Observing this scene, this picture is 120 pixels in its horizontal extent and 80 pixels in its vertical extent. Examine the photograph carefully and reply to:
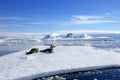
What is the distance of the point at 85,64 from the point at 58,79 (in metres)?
3.11

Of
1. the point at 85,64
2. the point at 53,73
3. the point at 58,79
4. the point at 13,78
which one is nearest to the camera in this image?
the point at 13,78

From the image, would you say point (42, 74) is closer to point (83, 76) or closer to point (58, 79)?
point (58, 79)

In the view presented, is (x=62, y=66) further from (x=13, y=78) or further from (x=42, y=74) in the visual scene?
(x=13, y=78)

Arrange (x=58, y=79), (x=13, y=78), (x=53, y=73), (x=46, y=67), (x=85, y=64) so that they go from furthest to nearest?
(x=85, y=64) → (x=46, y=67) → (x=53, y=73) → (x=58, y=79) → (x=13, y=78)

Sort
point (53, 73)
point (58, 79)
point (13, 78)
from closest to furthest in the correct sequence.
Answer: point (13, 78) < point (58, 79) < point (53, 73)

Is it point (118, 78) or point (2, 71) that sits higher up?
point (2, 71)

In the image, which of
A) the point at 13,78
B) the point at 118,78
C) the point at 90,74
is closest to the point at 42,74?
the point at 13,78

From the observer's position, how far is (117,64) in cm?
1334

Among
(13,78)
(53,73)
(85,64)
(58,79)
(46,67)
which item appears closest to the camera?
(13,78)

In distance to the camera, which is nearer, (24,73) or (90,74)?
→ (24,73)

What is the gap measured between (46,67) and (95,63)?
3.29 metres

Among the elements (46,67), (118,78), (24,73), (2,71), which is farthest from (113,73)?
(2,71)

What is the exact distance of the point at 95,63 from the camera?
1350cm

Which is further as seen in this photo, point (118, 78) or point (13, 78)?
point (118, 78)
